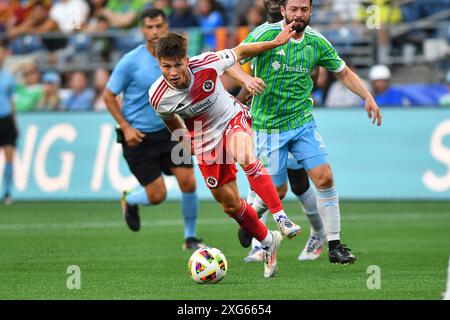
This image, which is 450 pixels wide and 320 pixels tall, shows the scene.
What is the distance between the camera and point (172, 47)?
8.95m

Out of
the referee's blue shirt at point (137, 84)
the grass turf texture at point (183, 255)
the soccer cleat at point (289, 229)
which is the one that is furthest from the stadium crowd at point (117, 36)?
the soccer cleat at point (289, 229)

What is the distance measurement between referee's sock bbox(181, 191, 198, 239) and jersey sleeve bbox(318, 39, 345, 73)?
297 centimetres

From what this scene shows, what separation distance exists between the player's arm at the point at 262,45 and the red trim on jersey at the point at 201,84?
365mm

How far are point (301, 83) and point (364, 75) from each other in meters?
10.2

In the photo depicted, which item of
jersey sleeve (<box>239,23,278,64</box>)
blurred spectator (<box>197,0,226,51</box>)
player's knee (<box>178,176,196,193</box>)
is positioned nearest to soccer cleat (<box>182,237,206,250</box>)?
player's knee (<box>178,176,196,193</box>)

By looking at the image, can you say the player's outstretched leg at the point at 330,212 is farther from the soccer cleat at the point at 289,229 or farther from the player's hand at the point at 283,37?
the player's hand at the point at 283,37

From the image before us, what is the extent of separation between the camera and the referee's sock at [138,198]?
42.4 ft

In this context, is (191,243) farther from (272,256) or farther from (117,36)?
(117,36)

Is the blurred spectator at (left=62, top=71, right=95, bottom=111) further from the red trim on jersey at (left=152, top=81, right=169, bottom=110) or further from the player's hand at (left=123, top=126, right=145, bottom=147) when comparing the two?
the red trim on jersey at (left=152, top=81, right=169, bottom=110)

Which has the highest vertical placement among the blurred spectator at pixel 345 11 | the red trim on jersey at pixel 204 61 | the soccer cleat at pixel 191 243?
the blurred spectator at pixel 345 11

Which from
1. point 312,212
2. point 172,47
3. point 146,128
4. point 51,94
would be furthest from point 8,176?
point 172,47

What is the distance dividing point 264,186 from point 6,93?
419 inches

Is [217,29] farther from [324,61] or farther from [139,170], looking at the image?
[324,61]
